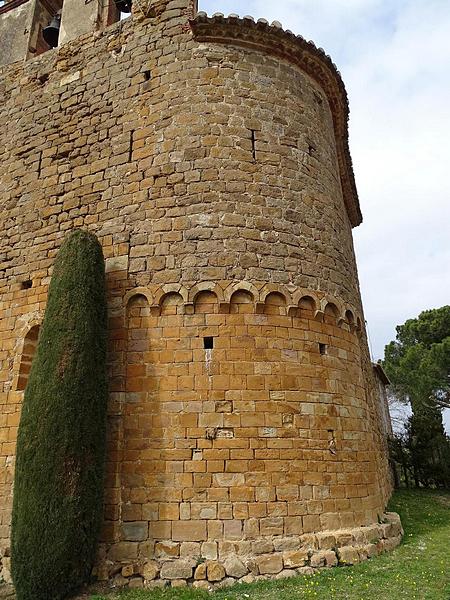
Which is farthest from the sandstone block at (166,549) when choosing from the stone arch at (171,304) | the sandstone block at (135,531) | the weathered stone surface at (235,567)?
the stone arch at (171,304)

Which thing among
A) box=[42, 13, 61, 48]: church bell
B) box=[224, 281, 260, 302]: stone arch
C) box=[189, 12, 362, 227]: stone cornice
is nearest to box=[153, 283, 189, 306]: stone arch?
box=[224, 281, 260, 302]: stone arch

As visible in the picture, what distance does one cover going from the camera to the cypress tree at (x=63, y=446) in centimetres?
606

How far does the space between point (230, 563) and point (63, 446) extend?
2.66m

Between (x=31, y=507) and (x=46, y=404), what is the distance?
4.27 feet

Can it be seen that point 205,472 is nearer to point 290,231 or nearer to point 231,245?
point 231,245

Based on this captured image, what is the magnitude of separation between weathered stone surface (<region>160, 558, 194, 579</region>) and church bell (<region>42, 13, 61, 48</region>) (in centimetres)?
1163

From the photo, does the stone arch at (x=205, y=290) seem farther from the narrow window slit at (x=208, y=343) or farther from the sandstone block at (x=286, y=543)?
the sandstone block at (x=286, y=543)

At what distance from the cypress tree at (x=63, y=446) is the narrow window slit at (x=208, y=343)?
1.51m

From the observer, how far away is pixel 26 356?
8.59 metres

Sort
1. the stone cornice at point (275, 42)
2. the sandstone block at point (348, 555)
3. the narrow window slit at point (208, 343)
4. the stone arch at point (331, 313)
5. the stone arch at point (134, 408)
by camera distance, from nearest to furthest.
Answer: the sandstone block at point (348, 555)
the stone arch at point (134, 408)
the narrow window slit at point (208, 343)
the stone arch at point (331, 313)
the stone cornice at point (275, 42)

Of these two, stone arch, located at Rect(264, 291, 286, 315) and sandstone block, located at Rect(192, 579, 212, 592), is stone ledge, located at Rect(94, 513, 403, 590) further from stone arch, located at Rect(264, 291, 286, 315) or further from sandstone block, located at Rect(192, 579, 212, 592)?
stone arch, located at Rect(264, 291, 286, 315)

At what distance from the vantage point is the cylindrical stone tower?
671cm

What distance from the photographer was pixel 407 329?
26203mm

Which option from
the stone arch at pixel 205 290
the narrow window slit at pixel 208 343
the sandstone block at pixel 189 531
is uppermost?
the stone arch at pixel 205 290
